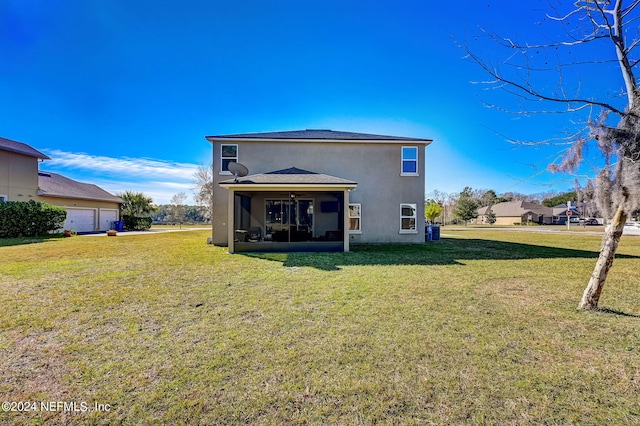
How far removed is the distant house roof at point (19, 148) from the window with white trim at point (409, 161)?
24594mm

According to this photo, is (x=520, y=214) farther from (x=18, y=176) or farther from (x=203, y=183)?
(x=18, y=176)

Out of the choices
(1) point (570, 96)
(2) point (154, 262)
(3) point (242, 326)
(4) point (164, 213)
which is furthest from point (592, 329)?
(4) point (164, 213)

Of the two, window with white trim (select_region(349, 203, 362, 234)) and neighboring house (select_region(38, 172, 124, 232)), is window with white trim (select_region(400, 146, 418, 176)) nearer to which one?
window with white trim (select_region(349, 203, 362, 234))

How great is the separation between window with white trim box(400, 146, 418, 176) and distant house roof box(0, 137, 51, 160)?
80.7 ft

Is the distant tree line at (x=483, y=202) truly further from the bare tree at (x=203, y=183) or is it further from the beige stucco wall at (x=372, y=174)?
the bare tree at (x=203, y=183)

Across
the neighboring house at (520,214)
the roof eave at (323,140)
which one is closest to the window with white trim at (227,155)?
the roof eave at (323,140)

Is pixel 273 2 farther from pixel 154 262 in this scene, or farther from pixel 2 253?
pixel 2 253

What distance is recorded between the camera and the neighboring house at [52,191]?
60.7ft

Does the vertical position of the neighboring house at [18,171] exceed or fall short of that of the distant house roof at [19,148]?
it falls short

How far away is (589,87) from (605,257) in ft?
9.04

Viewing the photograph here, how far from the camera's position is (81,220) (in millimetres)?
23000

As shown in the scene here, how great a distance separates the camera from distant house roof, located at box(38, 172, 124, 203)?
2124 cm

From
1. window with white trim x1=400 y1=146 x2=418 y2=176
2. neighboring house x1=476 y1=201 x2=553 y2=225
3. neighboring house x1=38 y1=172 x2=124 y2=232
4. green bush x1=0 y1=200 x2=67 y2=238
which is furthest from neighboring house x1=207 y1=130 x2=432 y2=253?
neighboring house x1=476 y1=201 x2=553 y2=225

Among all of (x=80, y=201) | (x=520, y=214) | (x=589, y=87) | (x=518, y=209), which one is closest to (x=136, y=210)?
(x=80, y=201)
